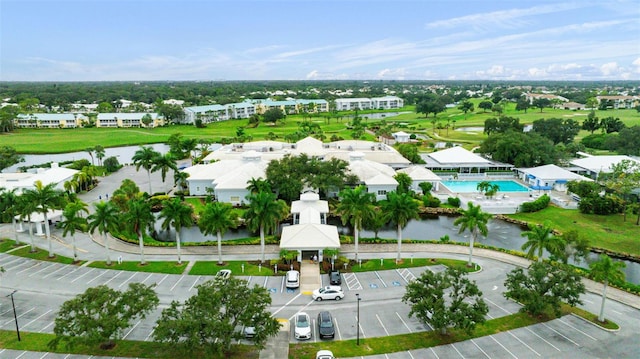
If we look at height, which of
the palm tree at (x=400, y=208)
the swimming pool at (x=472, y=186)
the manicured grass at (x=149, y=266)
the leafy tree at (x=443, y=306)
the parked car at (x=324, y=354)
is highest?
the palm tree at (x=400, y=208)

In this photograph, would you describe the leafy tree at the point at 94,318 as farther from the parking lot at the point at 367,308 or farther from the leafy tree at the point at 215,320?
the parking lot at the point at 367,308

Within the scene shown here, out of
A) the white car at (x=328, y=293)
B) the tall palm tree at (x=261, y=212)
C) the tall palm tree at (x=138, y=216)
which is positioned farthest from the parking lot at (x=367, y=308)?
the tall palm tree at (x=261, y=212)

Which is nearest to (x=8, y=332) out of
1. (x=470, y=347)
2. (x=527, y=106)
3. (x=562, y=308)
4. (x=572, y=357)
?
(x=470, y=347)

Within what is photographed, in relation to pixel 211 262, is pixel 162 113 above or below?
above

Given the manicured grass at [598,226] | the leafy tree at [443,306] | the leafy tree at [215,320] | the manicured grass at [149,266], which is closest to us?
the leafy tree at [215,320]

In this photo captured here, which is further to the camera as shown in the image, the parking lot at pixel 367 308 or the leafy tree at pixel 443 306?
the parking lot at pixel 367 308

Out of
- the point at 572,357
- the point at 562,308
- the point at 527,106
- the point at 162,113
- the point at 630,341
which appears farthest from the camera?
the point at 527,106

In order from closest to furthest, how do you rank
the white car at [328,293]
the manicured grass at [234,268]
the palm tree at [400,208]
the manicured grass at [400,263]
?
the white car at [328,293] → the manicured grass at [234,268] → the manicured grass at [400,263] → the palm tree at [400,208]

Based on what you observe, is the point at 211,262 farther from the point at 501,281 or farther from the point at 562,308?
the point at 562,308
